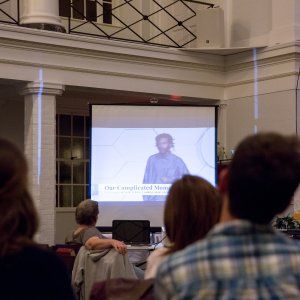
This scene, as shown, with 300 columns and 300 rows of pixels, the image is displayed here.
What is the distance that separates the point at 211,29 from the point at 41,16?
110 inches

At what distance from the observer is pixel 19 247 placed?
219 cm

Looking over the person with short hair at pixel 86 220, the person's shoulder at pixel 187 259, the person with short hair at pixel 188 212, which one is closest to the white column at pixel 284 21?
the person with short hair at pixel 86 220

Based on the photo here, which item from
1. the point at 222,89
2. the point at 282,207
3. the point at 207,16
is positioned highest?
the point at 207,16

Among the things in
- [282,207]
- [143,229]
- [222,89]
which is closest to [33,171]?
[143,229]

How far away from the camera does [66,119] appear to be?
48.1 ft

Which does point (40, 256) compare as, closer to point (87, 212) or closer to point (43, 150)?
point (87, 212)

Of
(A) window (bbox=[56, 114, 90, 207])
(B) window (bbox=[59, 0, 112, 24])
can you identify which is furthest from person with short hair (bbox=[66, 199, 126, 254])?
(A) window (bbox=[56, 114, 90, 207])

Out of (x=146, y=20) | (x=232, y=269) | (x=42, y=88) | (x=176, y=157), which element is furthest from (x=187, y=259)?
(x=146, y=20)

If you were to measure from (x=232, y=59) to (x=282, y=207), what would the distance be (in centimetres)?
1106

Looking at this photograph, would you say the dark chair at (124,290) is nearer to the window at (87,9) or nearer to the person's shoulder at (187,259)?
the person's shoulder at (187,259)

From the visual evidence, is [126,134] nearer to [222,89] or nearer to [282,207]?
[222,89]

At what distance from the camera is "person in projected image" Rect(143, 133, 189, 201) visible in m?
10.1

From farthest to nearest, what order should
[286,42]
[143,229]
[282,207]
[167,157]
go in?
[286,42], [167,157], [143,229], [282,207]

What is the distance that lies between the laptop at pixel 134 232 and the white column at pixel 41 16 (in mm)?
3716
